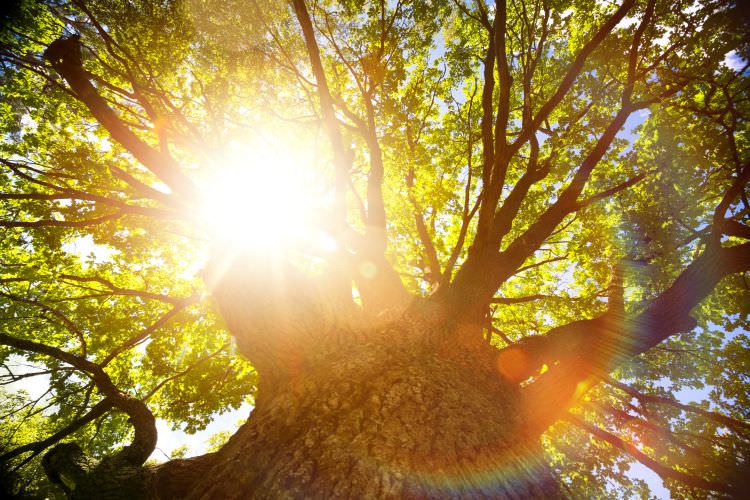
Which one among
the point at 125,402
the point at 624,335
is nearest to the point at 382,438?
the point at 125,402

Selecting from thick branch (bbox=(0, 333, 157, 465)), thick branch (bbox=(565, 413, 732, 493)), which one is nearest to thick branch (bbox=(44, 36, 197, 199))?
thick branch (bbox=(0, 333, 157, 465))

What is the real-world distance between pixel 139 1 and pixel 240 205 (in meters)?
5.56

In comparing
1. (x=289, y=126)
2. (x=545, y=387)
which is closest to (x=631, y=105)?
(x=545, y=387)

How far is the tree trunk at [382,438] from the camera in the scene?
1841 millimetres

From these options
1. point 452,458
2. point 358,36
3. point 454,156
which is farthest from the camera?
point 454,156

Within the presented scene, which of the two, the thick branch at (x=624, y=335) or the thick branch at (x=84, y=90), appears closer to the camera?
the thick branch at (x=84, y=90)

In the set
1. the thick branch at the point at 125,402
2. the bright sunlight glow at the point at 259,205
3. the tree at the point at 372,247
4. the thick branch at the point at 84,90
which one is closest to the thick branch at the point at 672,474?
the tree at the point at 372,247

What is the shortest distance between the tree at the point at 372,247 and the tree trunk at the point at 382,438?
21mm

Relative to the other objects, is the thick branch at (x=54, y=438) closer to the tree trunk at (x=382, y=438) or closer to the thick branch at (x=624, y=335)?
the tree trunk at (x=382, y=438)

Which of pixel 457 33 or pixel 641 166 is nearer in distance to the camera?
pixel 641 166

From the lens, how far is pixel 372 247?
5.21m

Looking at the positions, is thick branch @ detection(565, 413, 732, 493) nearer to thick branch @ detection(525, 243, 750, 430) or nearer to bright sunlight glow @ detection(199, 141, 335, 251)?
thick branch @ detection(525, 243, 750, 430)

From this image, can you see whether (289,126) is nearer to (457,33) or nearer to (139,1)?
(139,1)

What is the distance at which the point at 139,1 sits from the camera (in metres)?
5.86
